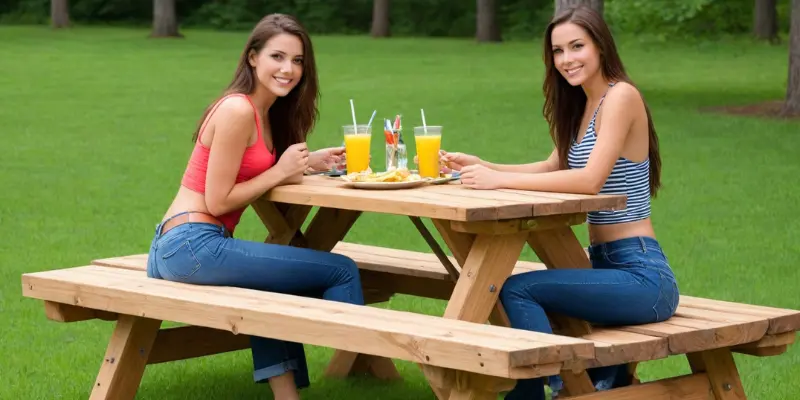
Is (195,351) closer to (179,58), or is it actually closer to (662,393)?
(662,393)

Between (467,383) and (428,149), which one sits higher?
(428,149)

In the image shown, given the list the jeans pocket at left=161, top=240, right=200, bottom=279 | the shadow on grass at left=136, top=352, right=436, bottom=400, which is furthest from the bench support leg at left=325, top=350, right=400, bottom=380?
the jeans pocket at left=161, top=240, right=200, bottom=279

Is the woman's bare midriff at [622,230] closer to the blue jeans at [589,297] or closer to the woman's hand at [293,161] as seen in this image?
the blue jeans at [589,297]

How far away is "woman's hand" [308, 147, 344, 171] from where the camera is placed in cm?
607

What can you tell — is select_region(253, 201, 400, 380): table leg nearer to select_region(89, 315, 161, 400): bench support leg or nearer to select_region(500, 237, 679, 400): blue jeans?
select_region(89, 315, 161, 400): bench support leg

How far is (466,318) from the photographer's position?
4.95m

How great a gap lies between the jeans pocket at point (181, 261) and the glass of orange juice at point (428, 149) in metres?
0.93

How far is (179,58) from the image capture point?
28.8m

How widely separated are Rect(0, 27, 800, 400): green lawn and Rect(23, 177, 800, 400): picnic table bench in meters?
0.75

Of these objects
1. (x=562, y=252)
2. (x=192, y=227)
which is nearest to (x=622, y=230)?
(x=562, y=252)

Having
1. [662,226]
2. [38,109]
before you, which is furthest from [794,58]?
[38,109]

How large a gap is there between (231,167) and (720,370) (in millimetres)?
1877

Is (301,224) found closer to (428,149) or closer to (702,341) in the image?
(428,149)

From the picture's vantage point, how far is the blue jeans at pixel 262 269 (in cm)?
532
